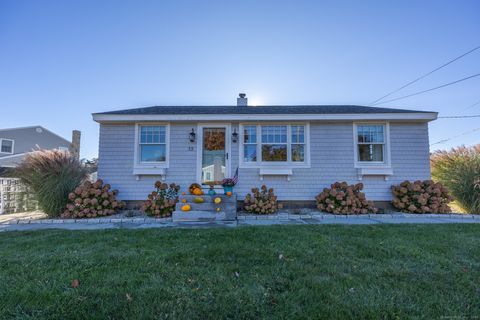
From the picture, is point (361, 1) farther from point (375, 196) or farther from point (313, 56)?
point (375, 196)

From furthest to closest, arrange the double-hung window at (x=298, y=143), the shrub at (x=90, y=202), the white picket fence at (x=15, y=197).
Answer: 1. the double-hung window at (x=298, y=143)
2. the white picket fence at (x=15, y=197)
3. the shrub at (x=90, y=202)

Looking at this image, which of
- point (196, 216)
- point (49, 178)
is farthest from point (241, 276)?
point (49, 178)

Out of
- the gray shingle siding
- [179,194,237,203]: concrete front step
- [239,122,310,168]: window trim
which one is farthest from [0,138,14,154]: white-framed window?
[239,122,310,168]: window trim

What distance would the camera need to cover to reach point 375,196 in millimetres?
6320

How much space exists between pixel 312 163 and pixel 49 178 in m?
7.37

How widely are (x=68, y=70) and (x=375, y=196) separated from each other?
12607 millimetres

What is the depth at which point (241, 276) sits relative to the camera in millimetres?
2180

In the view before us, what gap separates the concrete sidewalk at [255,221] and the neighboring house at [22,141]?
48.0ft

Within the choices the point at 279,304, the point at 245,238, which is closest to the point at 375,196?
the point at 245,238

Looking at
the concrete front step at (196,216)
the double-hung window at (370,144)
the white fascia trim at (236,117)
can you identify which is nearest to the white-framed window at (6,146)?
the white fascia trim at (236,117)

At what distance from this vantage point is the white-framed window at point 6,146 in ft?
55.7

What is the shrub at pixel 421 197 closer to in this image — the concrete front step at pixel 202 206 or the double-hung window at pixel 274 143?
the double-hung window at pixel 274 143

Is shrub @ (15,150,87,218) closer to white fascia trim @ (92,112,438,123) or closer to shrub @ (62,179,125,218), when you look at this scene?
shrub @ (62,179,125,218)

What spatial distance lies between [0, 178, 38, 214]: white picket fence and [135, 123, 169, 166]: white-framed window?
10.2 feet
